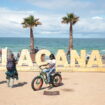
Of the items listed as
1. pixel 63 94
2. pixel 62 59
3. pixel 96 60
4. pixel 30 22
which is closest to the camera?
pixel 63 94

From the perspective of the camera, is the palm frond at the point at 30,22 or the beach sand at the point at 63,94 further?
the palm frond at the point at 30,22

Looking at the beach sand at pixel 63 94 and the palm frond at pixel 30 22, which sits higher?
the palm frond at pixel 30 22

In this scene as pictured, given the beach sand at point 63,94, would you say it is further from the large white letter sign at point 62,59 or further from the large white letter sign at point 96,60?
the large white letter sign at point 96,60

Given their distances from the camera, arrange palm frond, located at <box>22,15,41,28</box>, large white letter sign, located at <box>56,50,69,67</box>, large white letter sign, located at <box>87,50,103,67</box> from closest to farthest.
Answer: large white letter sign, located at <box>87,50,103,67</box> < large white letter sign, located at <box>56,50,69,67</box> < palm frond, located at <box>22,15,41,28</box>

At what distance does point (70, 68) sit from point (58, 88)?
733 cm

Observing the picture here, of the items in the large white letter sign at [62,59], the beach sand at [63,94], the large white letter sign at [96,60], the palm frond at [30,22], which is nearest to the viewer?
the beach sand at [63,94]

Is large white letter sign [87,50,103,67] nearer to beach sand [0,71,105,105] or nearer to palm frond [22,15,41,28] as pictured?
beach sand [0,71,105,105]

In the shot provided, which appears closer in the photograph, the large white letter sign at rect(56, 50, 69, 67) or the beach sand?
the beach sand

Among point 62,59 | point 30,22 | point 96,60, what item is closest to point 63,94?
point 62,59

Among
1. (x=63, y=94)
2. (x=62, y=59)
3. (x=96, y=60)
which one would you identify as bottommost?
(x=63, y=94)

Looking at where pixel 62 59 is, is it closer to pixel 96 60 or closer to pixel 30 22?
pixel 96 60

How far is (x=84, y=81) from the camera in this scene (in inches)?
698

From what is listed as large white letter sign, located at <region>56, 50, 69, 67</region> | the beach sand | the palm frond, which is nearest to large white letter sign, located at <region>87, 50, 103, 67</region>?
large white letter sign, located at <region>56, 50, 69, 67</region>

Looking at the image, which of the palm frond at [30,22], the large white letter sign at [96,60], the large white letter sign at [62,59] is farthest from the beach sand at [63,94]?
the palm frond at [30,22]
